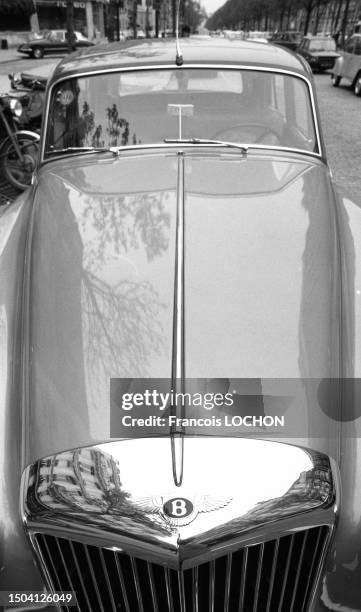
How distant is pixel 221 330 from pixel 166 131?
5.32 ft

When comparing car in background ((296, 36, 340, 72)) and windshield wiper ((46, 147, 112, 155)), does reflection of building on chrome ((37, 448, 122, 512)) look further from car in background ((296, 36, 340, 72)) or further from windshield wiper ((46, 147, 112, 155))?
car in background ((296, 36, 340, 72))

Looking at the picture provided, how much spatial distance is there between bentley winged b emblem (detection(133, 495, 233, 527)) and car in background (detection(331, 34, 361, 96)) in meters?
16.3

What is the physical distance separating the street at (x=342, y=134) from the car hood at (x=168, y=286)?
Answer: 1.05 m

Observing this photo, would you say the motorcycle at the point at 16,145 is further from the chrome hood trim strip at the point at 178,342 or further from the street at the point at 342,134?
the chrome hood trim strip at the point at 178,342

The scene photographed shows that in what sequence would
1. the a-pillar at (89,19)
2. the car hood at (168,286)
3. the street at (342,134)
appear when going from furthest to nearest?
the a-pillar at (89,19), the street at (342,134), the car hood at (168,286)

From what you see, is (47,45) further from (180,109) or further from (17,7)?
(180,109)

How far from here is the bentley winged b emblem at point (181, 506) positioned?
1.62 metres

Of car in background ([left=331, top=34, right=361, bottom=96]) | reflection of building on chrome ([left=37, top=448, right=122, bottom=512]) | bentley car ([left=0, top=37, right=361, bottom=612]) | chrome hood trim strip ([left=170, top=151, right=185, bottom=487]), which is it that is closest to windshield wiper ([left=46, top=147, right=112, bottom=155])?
bentley car ([left=0, top=37, right=361, bottom=612])

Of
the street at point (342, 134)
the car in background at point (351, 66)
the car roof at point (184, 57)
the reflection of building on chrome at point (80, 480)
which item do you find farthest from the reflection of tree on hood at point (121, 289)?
the car in background at point (351, 66)

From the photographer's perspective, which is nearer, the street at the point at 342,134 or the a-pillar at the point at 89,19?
the street at the point at 342,134

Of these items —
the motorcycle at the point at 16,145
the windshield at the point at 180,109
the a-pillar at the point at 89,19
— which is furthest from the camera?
the a-pillar at the point at 89,19

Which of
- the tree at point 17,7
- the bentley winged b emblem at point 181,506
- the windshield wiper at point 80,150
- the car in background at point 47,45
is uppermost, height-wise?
the tree at point 17,7

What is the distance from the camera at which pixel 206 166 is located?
2920 millimetres

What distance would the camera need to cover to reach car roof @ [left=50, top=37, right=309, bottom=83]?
345 centimetres
